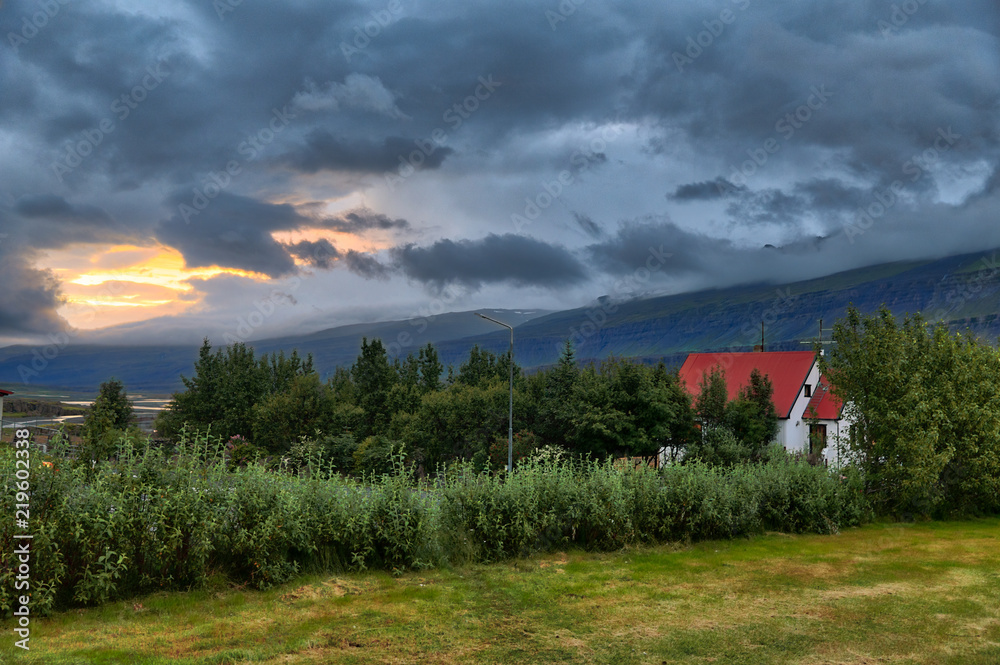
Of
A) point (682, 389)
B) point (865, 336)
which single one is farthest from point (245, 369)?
point (865, 336)

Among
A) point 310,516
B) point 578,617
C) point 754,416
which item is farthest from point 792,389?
point 310,516

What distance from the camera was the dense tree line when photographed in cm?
3562

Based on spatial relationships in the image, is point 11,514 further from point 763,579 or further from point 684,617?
point 763,579

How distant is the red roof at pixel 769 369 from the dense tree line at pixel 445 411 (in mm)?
8302

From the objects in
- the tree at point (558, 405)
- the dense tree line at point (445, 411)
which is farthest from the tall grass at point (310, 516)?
the tree at point (558, 405)

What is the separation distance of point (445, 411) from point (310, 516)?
42717 mm

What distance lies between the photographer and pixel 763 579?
930cm

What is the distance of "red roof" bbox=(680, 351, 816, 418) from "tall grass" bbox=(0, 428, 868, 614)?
1335 inches

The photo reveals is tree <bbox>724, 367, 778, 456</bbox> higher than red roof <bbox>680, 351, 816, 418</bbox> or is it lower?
lower

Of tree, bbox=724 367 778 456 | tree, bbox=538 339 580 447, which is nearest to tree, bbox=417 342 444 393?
tree, bbox=538 339 580 447

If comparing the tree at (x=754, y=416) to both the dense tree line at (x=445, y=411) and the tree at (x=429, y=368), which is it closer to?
the dense tree line at (x=445, y=411)

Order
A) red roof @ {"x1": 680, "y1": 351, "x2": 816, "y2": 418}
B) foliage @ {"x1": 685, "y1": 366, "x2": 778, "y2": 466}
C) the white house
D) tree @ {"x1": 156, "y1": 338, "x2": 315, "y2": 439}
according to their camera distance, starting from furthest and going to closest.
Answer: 1. tree @ {"x1": 156, "y1": 338, "x2": 315, "y2": 439}
2. red roof @ {"x1": 680, "y1": 351, "x2": 816, "y2": 418}
3. the white house
4. foliage @ {"x1": 685, "y1": 366, "x2": 778, "y2": 466}

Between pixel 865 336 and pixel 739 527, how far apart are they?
6623mm

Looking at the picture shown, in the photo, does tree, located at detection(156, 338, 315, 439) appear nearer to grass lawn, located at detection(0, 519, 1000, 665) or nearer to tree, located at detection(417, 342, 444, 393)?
tree, located at detection(417, 342, 444, 393)
